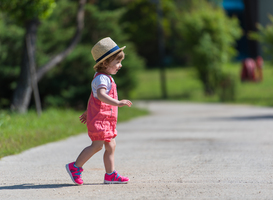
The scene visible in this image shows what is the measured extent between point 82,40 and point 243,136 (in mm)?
13834

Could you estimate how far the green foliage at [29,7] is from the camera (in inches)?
451

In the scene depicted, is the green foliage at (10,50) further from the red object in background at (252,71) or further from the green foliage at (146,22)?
the green foliage at (146,22)

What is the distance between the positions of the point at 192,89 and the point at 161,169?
24944 mm

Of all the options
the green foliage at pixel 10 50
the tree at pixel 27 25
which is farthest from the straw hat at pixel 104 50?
the green foliage at pixel 10 50

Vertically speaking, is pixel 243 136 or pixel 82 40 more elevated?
pixel 82 40

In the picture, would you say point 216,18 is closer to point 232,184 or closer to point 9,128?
point 9,128

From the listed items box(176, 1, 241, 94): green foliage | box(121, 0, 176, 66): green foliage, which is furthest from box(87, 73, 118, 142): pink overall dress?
box(121, 0, 176, 66): green foliage

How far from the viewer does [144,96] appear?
3036cm

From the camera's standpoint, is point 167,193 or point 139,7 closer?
point 167,193

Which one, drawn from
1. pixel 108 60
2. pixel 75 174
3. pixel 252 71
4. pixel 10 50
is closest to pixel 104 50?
pixel 108 60

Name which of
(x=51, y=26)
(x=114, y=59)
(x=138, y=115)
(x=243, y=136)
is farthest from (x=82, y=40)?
(x=114, y=59)

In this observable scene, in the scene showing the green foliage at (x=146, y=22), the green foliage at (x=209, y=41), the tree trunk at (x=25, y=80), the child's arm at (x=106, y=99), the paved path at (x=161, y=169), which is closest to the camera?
the paved path at (x=161, y=169)

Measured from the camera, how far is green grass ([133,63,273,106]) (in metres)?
24.0

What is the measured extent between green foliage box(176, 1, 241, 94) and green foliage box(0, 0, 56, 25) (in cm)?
1573
